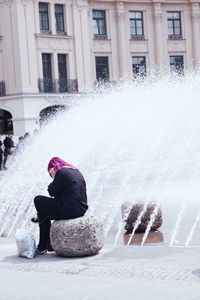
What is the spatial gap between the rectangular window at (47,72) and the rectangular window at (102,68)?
13.0ft

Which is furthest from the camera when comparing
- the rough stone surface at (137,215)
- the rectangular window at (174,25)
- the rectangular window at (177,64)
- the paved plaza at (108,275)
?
the rectangular window at (174,25)

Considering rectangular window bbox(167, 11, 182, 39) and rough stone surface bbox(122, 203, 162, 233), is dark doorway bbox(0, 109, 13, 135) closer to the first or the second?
rectangular window bbox(167, 11, 182, 39)

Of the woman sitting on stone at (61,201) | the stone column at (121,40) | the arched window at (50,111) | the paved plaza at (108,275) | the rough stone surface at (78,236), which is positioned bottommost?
the paved plaza at (108,275)

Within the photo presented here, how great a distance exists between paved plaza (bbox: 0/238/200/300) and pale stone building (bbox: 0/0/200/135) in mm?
28505

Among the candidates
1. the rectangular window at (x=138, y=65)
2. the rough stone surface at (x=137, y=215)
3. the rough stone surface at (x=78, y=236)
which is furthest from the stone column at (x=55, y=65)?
the rough stone surface at (x=78, y=236)

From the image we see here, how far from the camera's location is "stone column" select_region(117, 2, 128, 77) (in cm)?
4141

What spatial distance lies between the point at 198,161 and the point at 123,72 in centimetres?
2129

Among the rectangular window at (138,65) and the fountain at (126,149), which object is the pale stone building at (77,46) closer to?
the rectangular window at (138,65)

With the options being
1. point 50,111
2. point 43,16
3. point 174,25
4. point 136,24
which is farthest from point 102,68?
point 174,25

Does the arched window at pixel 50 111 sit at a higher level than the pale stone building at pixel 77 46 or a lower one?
lower

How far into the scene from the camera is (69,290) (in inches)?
252

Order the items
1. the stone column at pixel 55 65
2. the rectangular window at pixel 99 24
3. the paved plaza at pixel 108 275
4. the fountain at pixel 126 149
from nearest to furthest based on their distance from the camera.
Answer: the paved plaza at pixel 108 275, the fountain at pixel 126 149, the stone column at pixel 55 65, the rectangular window at pixel 99 24

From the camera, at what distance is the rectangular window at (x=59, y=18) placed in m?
38.4

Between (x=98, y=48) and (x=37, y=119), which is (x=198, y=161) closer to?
(x=37, y=119)
